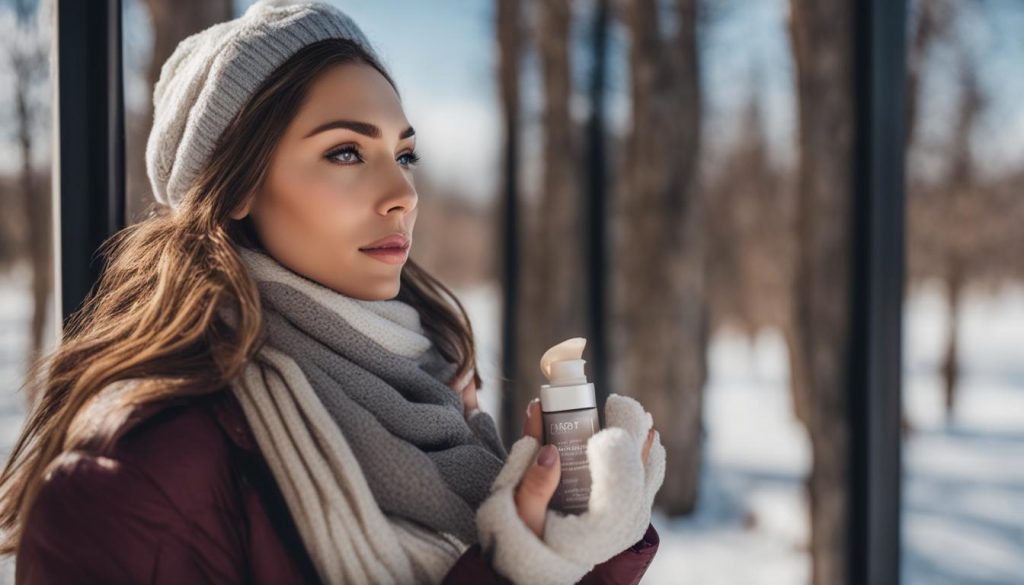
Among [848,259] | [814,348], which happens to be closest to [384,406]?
[848,259]

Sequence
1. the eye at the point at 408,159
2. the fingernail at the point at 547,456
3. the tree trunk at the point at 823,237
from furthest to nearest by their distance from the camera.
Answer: the tree trunk at the point at 823,237 → the eye at the point at 408,159 → the fingernail at the point at 547,456

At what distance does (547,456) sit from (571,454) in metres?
0.04

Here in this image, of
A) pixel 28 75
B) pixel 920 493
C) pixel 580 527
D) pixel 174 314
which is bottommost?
pixel 920 493

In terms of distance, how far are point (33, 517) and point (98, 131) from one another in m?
0.74

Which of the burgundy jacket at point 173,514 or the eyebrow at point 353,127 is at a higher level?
the eyebrow at point 353,127

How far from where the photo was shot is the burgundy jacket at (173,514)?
3.32 ft

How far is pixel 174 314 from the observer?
1.21 m

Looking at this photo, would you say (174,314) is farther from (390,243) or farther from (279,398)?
(390,243)

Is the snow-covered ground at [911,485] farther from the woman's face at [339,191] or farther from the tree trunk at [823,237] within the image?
the woman's face at [339,191]

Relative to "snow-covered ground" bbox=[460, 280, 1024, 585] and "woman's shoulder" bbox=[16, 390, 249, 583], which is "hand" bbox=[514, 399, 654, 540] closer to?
"woman's shoulder" bbox=[16, 390, 249, 583]

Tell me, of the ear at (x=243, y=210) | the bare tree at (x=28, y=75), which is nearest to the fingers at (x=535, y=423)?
the ear at (x=243, y=210)

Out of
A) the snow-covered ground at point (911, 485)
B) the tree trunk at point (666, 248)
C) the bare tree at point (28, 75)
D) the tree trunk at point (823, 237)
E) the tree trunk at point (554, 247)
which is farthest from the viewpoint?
the tree trunk at point (554, 247)

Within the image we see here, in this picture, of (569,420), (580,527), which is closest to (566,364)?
(569,420)

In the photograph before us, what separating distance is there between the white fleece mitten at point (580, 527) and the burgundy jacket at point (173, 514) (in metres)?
0.04
